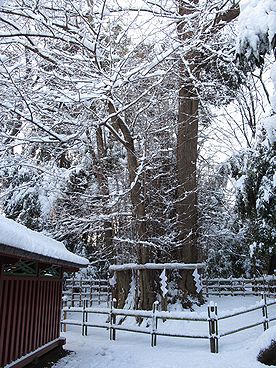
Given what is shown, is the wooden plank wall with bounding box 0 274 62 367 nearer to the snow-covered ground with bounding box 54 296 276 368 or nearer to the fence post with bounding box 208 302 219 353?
the snow-covered ground with bounding box 54 296 276 368

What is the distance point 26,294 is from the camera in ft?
20.8

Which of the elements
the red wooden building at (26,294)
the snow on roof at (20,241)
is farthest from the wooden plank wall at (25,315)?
the snow on roof at (20,241)

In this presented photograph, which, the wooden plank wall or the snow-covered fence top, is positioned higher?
the snow-covered fence top

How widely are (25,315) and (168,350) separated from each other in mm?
3729

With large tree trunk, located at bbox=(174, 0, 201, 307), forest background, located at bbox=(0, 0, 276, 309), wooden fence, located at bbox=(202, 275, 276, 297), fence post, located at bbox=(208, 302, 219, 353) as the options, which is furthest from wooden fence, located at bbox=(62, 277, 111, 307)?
fence post, located at bbox=(208, 302, 219, 353)

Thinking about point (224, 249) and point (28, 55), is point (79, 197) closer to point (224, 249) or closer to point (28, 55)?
point (28, 55)

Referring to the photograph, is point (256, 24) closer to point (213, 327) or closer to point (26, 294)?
point (26, 294)

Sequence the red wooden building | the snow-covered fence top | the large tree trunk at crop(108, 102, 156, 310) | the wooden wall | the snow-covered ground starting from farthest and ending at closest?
1. the large tree trunk at crop(108, 102, 156, 310)
2. the snow-covered fence top
3. the snow-covered ground
4. the wooden wall
5. the red wooden building

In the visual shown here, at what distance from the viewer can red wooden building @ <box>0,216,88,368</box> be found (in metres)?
4.79

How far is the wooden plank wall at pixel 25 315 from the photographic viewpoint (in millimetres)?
5488

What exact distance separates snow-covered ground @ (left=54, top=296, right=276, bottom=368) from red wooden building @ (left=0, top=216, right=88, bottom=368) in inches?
31.3

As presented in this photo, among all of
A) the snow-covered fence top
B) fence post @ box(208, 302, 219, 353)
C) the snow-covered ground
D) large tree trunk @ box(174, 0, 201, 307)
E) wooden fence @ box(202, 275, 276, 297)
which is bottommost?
the snow-covered ground

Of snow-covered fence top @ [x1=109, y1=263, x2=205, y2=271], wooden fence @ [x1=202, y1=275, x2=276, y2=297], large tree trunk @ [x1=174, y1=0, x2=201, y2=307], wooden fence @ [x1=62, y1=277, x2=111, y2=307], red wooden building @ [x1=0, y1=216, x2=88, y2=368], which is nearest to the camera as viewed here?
red wooden building @ [x1=0, y1=216, x2=88, y2=368]

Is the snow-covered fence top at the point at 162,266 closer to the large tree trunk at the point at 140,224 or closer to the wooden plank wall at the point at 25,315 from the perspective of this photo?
the large tree trunk at the point at 140,224
